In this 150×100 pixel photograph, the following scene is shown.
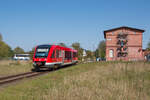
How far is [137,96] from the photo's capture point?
723 centimetres

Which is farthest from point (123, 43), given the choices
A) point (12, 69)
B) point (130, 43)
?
point (12, 69)

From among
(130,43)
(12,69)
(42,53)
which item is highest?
(130,43)

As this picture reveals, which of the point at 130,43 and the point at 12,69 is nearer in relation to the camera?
the point at 12,69

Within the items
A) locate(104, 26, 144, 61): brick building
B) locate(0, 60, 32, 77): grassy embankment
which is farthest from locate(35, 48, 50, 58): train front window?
locate(104, 26, 144, 61): brick building

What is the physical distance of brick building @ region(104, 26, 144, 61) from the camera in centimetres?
5175

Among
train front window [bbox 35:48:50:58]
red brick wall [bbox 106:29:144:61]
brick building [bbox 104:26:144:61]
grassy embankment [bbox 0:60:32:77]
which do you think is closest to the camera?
grassy embankment [bbox 0:60:32:77]

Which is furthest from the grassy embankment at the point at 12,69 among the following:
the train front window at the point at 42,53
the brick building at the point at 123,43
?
the brick building at the point at 123,43

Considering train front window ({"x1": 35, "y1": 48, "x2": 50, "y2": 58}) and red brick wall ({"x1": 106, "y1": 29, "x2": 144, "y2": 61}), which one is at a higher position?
red brick wall ({"x1": 106, "y1": 29, "x2": 144, "y2": 61})

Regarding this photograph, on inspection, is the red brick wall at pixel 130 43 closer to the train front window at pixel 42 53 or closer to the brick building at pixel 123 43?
the brick building at pixel 123 43

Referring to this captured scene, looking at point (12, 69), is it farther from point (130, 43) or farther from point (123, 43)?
point (130, 43)

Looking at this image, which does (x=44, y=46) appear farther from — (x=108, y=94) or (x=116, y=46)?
(x=116, y=46)

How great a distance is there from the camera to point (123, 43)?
53281 mm

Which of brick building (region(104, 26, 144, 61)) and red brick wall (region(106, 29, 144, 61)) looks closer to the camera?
red brick wall (region(106, 29, 144, 61))

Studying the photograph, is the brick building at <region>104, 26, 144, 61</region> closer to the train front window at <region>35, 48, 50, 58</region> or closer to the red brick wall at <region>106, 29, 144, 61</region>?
the red brick wall at <region>106, 29, 144, 61</region>
